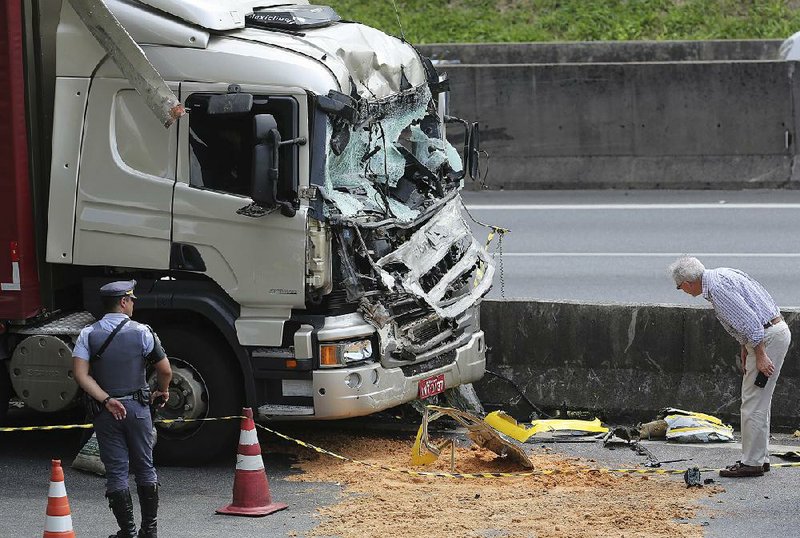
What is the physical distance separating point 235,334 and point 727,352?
12.9 feet

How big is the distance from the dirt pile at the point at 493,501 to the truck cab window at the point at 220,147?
211 cm

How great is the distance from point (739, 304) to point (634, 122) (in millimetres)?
12414

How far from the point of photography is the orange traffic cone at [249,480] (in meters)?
9.49

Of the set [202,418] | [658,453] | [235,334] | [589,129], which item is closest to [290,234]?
[235,334]

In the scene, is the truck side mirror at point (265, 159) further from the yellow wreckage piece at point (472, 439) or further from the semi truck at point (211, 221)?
the yellow wreckage piece at point (472, 439)

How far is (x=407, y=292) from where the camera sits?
1060cm

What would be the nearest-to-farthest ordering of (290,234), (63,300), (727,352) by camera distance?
(290,234) < (63,300) < (727,352)

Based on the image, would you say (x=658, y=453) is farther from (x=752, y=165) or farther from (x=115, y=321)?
(x=752, y=165)

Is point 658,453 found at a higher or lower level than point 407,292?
lower

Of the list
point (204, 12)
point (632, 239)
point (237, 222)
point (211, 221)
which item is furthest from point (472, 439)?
point (632, 239)

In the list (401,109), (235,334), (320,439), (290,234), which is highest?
(401,109)

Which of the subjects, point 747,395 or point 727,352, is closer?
point 747,395

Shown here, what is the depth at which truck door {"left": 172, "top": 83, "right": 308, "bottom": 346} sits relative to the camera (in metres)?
10.2

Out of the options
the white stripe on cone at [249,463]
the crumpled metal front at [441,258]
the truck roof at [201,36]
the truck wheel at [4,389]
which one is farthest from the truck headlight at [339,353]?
the truck wheel at [4,389]
